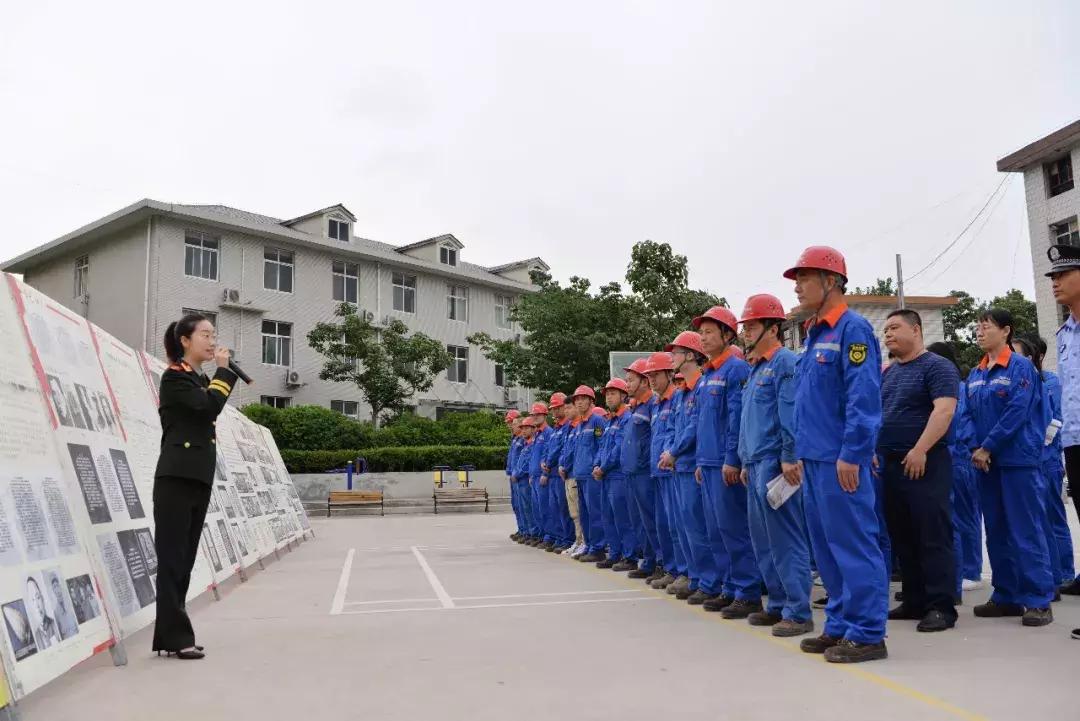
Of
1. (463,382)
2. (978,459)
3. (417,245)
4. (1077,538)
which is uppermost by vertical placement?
(417,245)

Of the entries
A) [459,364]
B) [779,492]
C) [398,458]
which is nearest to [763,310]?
[779,492]

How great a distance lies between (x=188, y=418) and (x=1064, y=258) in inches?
205

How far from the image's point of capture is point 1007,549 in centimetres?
598

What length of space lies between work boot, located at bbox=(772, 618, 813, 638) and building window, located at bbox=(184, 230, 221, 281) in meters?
29.1

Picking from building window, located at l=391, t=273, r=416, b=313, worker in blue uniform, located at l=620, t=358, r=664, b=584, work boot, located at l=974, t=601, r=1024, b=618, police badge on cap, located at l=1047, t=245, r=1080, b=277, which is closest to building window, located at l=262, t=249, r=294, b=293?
building window, located at l=391, t=273, r=416, b=313

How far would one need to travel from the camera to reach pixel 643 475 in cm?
895

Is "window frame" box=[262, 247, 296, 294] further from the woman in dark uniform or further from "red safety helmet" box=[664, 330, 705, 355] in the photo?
the woman in dark uniform

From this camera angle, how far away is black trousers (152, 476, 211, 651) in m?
4.93

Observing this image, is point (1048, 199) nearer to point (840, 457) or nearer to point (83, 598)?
point (840, 457)

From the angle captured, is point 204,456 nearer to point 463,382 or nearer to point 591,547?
point 591,547

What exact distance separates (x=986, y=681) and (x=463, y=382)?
1435 inches

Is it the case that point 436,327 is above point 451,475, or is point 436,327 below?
above

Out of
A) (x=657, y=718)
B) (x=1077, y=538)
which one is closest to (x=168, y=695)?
(x=657, y=718)

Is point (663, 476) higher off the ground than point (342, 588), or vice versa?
point (663, 476)
